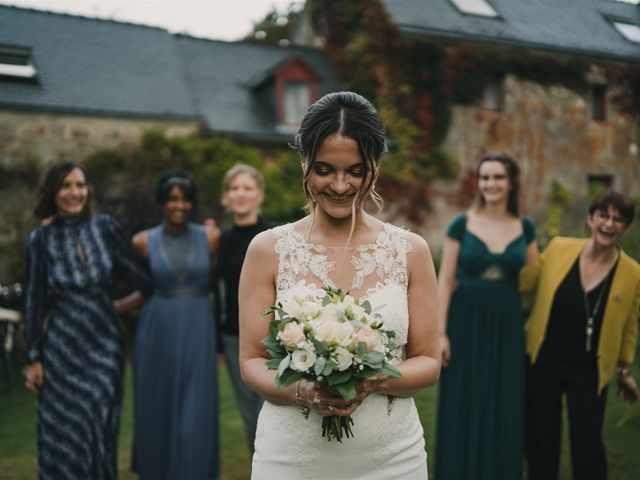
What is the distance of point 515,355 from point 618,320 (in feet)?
2.48

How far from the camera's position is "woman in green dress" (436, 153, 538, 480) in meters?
4.73

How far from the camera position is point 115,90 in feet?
52.9

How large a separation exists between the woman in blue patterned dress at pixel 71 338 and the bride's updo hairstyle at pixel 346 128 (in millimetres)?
2798

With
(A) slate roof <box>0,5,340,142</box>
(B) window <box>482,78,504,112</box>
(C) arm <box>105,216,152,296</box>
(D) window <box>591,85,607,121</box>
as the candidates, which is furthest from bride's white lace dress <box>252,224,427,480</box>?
(D) window <box>591,85,607,121</box>

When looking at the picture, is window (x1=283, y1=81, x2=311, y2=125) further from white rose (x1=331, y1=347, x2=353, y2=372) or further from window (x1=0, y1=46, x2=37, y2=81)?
white rose (x1=331, y1=347, x2=353, y2=372)

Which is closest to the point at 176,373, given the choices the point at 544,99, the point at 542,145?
the point at 542,145

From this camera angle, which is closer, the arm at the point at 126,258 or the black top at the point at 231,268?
the arm at the point at 126,258

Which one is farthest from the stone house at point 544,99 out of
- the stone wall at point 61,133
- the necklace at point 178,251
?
the necklace at point 178,251

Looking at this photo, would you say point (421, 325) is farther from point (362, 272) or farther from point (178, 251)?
point (178, 251)

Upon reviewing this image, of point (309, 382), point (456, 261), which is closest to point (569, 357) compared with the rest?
point (456, 261)

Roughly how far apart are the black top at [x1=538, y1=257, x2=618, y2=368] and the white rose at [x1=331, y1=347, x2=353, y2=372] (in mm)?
2869

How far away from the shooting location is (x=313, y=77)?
60.5ft

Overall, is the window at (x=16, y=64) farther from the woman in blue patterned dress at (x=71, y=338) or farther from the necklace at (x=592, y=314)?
the necklace at (x=592, y=314)

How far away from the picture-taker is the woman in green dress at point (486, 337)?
473cm
